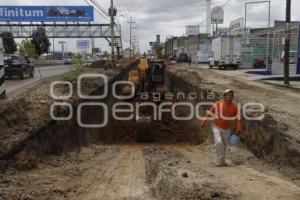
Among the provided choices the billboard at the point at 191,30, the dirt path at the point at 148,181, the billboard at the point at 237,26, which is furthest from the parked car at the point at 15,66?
the billboard at the point at 191,30

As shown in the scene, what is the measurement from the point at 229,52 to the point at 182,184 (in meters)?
41.1

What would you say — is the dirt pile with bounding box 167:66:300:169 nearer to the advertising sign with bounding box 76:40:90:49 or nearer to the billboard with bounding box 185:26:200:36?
the advertising sign with bounding box 76:40:90:49

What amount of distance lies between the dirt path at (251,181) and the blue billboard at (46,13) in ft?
172

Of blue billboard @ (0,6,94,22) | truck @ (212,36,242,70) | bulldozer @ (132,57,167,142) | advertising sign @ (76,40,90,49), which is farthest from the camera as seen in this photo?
advertising sign @ (76,40,90,49)

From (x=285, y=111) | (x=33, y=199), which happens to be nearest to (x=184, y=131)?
(x=285, y=111)

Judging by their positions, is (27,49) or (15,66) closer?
(15,66)

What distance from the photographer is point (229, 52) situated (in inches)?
1905

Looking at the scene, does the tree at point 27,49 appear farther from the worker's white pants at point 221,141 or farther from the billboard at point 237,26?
the billboard at point 237,26

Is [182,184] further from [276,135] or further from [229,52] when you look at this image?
[229,52]

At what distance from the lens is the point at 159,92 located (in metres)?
24.5

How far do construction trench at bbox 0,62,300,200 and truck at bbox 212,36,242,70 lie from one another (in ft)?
110

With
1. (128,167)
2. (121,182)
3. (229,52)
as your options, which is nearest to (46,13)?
(229,52)

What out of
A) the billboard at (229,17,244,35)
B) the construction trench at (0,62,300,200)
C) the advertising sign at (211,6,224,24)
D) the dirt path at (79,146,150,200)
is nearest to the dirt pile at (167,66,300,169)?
the construction trench at (0,62,300,200)

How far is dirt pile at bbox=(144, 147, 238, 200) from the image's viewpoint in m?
7.84
